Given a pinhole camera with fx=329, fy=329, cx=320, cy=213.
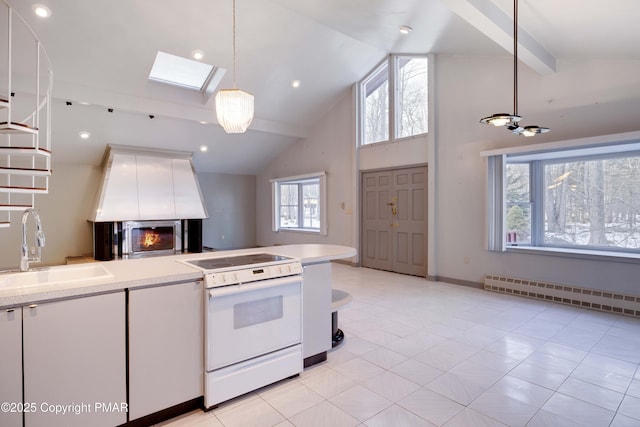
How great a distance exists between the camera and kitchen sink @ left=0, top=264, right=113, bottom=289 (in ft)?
6.05

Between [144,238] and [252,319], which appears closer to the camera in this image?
[252,319]

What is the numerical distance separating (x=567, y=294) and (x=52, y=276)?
5.28m

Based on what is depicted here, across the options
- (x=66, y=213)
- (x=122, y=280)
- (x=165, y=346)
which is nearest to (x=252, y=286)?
(x=165, y=346)

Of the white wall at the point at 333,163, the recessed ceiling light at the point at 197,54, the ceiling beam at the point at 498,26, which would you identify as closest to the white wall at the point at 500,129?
the ceiling beam at the point at 498,26

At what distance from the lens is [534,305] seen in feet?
13.7

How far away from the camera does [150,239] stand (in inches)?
248

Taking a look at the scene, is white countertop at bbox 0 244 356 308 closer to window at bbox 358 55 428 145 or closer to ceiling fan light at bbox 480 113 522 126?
ceiling fan light at bbox 480 113 522 126

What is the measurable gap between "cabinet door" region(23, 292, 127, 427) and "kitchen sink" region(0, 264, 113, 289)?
0.19 m

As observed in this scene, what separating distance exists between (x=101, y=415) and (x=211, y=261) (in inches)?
41.1

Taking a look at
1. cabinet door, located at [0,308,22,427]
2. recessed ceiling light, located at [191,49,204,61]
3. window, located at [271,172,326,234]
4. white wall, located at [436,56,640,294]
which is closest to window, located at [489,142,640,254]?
white wall, located at [436,56,640,294]

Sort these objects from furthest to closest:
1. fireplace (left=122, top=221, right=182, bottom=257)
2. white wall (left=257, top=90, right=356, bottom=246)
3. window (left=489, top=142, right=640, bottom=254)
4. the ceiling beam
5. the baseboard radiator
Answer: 1. white wall (left=257, top=90, right=356, bottom=246)
2. fireplace (left=122, top=221, right=182, bottom=257)
3. window (left=489, top=142, right=640, bottom=254)
4. the baseboard radiator
5. the ceiling beam

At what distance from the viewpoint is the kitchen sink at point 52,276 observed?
6.05 feet

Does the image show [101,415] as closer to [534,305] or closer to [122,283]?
[122,283]

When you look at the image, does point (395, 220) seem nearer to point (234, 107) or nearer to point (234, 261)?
point (234, 107)
